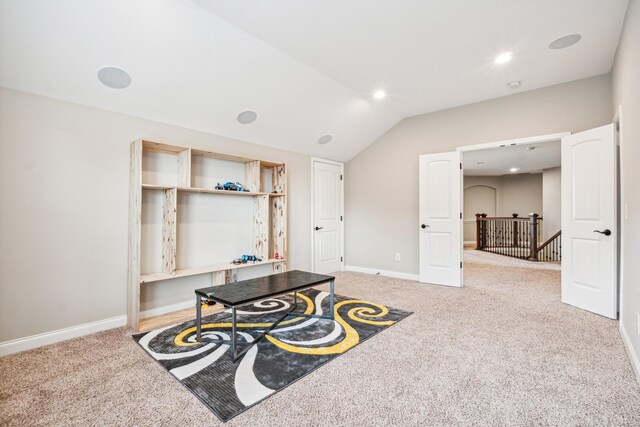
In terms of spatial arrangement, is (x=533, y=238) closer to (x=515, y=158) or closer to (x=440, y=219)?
(x=515, y=158)

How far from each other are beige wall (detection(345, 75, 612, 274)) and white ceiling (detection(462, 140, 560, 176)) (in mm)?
1946

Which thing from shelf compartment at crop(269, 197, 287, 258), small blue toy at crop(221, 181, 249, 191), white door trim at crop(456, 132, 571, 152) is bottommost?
shelf compartment at crop(269, 197, 287, 258)

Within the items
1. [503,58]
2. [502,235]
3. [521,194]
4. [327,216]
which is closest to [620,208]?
[503,58]

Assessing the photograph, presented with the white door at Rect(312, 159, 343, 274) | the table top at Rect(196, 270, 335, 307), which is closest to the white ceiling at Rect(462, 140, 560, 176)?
the white door at Rect(312, 159, 343, 274)

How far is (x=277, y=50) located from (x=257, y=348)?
2873 millimetres

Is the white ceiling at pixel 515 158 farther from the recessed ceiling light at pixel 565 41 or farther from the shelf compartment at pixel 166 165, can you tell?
the shelf compartment at pixel 166 165

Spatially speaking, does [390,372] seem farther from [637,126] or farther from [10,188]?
[10,188]

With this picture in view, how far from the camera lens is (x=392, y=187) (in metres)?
5.52

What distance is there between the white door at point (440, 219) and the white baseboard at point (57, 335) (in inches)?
165

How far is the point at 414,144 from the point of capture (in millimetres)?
5262

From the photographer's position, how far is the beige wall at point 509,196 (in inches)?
422

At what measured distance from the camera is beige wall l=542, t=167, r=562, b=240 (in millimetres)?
8906

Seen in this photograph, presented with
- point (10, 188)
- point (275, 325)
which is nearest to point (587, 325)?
point (275, 325)

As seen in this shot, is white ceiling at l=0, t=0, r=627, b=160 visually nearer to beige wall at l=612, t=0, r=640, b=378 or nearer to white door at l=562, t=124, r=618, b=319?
beige wall at l=612, t=0, r=640, b=378
